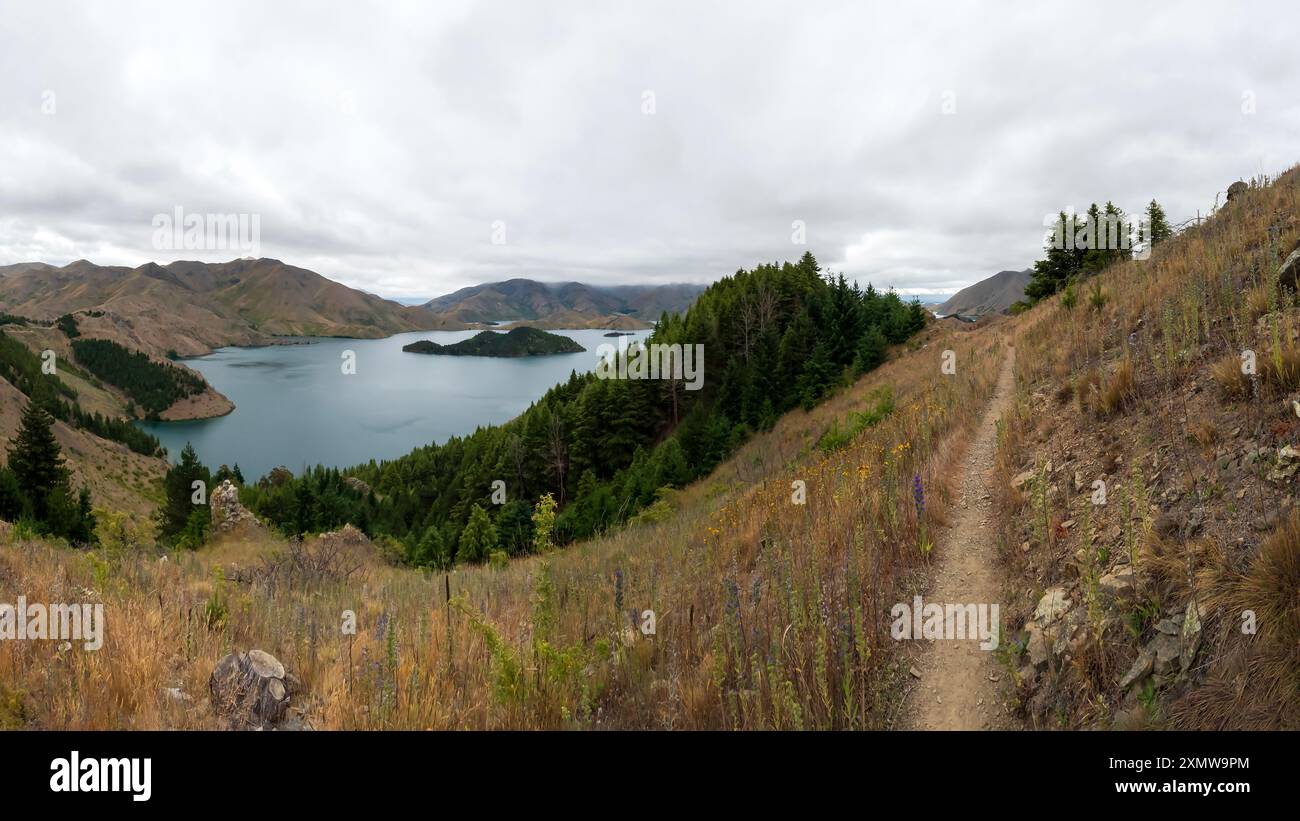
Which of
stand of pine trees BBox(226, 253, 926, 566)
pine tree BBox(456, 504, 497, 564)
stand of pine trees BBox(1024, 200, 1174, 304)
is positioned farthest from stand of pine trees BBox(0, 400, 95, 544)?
stand of pine trees BBox(1024, 200, 1174, 304)

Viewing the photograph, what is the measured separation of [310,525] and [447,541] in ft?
57.4

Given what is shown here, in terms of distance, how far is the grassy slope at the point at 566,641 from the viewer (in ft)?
10.5

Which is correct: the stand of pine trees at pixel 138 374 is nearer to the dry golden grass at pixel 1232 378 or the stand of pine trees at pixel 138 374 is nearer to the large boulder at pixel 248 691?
the large boulder at pixel 248 691

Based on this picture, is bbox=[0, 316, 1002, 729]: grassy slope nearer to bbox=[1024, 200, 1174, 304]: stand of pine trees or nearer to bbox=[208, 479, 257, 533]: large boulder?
bbox=[208, 479, 257, 533]: large boulder

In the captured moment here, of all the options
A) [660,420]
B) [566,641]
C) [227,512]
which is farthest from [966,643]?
[660,420]

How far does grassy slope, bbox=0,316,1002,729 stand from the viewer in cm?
320

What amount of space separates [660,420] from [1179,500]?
163ft

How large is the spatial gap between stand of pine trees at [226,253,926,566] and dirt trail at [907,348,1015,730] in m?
23.9

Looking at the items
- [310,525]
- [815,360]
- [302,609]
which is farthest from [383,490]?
[302,609]

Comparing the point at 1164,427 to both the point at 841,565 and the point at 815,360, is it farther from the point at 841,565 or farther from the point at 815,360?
the point at 815,360

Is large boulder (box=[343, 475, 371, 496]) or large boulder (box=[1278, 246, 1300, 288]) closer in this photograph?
large boulder (box=[1278, 246, 1300, 288])

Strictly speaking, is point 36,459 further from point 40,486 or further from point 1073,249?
point 1073,249

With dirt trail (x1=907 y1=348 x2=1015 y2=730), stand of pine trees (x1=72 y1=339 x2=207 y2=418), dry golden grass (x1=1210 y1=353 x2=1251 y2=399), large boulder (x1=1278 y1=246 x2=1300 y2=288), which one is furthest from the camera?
stand of pine trees (x1=72 y1=339 x2=207 y2=418)

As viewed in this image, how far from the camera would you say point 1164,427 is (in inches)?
187
